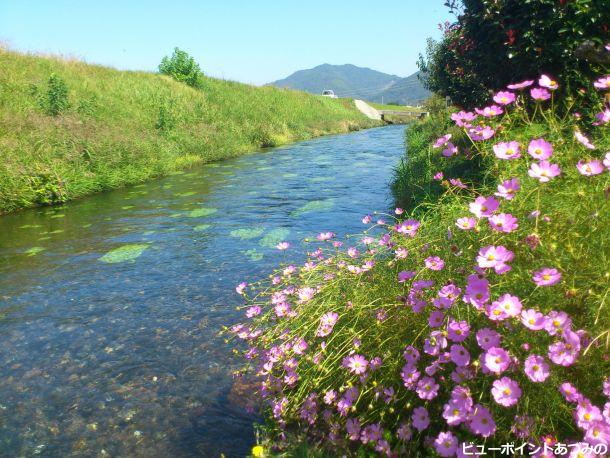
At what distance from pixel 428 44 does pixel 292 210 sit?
13.8 metres

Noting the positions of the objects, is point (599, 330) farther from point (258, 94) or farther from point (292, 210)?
point (258, 94)

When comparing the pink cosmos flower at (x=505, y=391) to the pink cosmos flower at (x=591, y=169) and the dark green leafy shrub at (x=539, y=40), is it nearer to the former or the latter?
the pink cosmos flower at (x=591, y=169)

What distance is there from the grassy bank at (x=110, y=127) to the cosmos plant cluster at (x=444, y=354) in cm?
957

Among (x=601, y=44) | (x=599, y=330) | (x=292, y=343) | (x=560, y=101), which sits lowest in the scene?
(x=292, y=343)

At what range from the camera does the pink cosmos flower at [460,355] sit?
1970 millimetres

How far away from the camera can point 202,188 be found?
12445 millimetres

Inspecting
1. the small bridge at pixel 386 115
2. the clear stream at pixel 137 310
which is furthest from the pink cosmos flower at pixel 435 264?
the small bridge at pixel 386 115

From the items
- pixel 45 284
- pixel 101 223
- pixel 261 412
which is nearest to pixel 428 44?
pixel 101 223

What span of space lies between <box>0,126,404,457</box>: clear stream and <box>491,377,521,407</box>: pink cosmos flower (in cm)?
179

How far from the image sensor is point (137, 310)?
510 centimetres

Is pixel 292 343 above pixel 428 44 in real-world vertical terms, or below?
below

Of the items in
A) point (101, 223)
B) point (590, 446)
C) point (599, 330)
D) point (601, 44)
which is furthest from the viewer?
point (101, 223)

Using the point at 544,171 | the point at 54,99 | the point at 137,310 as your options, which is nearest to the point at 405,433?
the point at 544,171

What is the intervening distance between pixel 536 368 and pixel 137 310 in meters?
4.36
